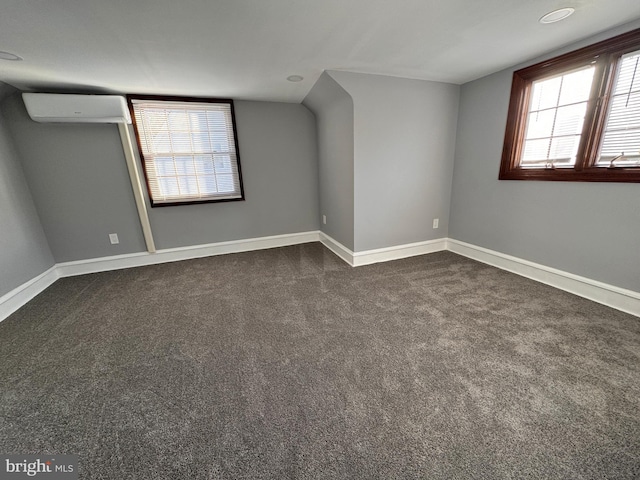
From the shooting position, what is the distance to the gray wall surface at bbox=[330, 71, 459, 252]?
8.67 ft

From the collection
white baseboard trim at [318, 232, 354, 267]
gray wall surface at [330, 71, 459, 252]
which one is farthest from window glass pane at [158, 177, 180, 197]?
gray wall surface at [330, 71, 459, 252]

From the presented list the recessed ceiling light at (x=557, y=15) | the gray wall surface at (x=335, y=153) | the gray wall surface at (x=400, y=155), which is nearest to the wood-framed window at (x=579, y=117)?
the recessed ceiling light at (x=557, y=15)

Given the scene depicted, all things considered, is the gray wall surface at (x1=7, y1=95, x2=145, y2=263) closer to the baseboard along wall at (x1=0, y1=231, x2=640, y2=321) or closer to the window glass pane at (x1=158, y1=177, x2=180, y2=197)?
the baseboard along wall at (x1=0, y1=231, x2=640, y2=321)

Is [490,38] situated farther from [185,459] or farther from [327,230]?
[185,459]

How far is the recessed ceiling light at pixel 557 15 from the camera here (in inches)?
61.6

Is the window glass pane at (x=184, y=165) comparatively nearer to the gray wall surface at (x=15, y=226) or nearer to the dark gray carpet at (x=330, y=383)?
the gray wall surface at (x=15, y=226)

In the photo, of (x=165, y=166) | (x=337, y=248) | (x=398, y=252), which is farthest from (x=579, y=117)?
(x=165, y=166)

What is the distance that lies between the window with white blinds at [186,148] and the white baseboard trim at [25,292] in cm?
139

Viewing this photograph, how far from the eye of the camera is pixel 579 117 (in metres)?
2.08

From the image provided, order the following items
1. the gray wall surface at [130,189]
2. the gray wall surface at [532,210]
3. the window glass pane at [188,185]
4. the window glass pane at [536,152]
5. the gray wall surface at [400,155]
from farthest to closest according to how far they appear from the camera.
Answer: the window glass pane at [188,185]
the gray wall surface at [130,189]
the gray wall surface at [400,155]
the window glass pane at [536,152]
the gray wall surface at [532,210]

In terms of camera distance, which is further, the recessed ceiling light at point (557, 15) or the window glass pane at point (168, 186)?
the window glass pane at point (168, 186)

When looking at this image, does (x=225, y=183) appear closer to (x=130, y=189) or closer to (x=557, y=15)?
(x=130, y=189)

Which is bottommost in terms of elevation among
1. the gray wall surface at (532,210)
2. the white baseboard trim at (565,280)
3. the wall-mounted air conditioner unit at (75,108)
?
the white baseboard trim at (565,280)

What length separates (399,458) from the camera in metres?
1.00
